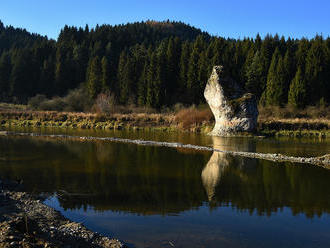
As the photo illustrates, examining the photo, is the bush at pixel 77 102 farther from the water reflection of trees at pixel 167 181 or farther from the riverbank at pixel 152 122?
the water reflection of trees at pixel 167 181

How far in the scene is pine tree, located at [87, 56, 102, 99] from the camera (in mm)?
75500

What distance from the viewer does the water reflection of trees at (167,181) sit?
12.3 m

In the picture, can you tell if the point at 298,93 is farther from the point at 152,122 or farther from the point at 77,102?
the point at 77,102

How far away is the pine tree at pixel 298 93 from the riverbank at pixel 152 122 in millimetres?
10026

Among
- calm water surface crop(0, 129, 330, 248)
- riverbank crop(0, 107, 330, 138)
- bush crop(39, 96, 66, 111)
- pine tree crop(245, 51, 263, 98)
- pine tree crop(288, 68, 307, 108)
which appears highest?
pine tree crop(245, 51, 263, 98)

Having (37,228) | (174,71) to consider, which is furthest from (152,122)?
(37,228)

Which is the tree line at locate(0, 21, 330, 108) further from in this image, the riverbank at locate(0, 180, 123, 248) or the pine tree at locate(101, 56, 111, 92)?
the riverbank at locate(0, 180, 123, 248)

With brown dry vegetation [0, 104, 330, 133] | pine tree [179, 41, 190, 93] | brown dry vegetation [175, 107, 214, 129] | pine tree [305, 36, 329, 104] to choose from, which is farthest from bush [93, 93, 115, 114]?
pine tree [305, 36, 329, 104]

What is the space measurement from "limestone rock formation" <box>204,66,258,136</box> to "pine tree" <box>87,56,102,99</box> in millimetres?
40849

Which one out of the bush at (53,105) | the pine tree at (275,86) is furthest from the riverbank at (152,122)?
the pine tree at (275,86)

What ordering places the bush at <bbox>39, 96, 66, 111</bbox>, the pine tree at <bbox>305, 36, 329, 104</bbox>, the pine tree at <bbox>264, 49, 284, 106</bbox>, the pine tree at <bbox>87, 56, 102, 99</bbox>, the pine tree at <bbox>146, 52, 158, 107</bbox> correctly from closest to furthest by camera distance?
the pine tree at <bbox>264, 49, 284, 106</bbox>, the pine tree at <bbox>305, 36, 329, 104</bbox>, the pine tree at <bbox>146, 52, 158, 107</bbox>, the bush at <bbox>39, 96, 66, 111</bbox>, the pine tree at <bbox>87, 56, 102, 99</bbox>

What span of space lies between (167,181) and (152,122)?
37.4 metres

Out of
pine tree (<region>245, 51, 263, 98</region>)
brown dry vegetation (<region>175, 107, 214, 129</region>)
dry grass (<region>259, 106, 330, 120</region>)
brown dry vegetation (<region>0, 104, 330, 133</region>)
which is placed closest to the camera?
brown dry vegetation (<region>0, 104, 330, 133</region>)

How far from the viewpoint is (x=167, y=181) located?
1554 cm
